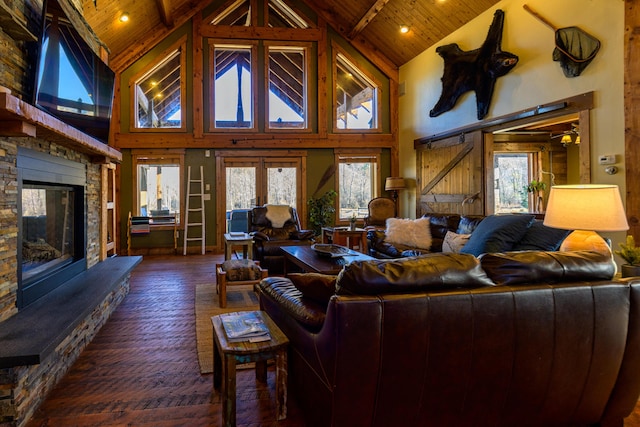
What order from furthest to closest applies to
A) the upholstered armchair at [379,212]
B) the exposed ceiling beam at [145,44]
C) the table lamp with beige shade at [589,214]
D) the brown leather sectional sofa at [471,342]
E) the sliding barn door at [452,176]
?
the upholstered armchair at [379,212]
the exposed ceiling beam at [145,44]
the sliding barn door at [452,176]
the table lamp with beige shade at [589,214]
the brown leather sectional sofa at [471,342]

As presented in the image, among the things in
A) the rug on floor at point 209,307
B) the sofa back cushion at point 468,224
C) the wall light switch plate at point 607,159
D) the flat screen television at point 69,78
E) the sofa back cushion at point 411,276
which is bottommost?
the rug on floor at point 209,307

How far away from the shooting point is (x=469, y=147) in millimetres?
6562

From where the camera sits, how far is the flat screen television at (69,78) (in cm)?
276

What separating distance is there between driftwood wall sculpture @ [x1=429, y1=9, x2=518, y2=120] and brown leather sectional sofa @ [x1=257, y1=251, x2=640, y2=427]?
4.79m

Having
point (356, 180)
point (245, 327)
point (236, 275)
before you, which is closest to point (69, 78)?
point (236, 275)

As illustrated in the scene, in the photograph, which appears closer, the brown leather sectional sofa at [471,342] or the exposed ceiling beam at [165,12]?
the brown leather sectional sofa at [471,342]

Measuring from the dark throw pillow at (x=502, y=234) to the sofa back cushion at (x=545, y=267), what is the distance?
5.66ft

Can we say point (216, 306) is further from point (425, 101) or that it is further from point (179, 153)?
point (425, 101)

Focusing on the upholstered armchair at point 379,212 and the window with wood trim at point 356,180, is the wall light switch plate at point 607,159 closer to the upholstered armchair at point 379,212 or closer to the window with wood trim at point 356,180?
the upholstered armchair at point 379,212

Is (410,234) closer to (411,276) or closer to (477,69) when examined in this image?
(477,69)

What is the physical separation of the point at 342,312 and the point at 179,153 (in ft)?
24.1

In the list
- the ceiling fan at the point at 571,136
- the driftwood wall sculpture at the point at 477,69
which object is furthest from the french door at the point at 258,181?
the ceiling fan at the point at 571,136

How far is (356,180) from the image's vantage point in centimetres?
880

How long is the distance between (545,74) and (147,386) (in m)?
5.60
